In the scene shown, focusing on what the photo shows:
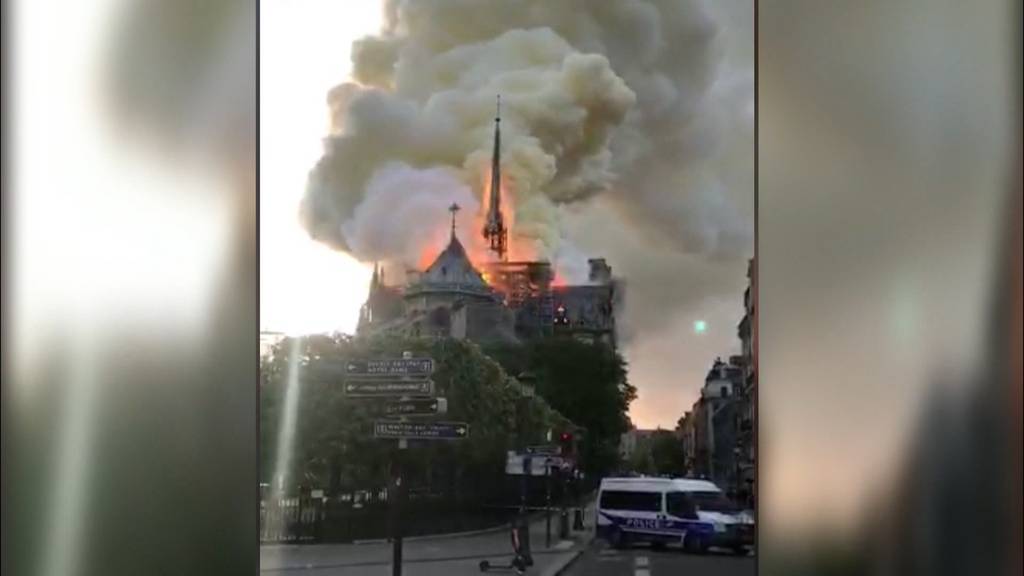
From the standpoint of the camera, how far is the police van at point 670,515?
4.61 ft

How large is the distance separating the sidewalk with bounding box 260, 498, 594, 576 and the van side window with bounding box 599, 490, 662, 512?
0.11 feet

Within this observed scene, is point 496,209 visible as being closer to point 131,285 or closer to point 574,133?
point 574,133

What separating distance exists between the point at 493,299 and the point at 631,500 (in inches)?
15.2

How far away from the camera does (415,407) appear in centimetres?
146

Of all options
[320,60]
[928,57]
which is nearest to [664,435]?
[928,57]

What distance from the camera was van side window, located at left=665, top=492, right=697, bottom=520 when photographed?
141 centimetres

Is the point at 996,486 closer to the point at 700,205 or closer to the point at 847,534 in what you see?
the point at 847,534

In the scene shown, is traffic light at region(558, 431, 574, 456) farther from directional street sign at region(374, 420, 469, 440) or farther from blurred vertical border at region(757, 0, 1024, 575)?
blurred vertical border at region(757, 0, 1024, 575)

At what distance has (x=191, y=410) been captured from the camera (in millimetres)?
1530

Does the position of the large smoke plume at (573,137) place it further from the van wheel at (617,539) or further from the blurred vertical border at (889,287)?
the van wheel at (617,539)

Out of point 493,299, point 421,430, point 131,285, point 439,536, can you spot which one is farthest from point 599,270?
point 131,285

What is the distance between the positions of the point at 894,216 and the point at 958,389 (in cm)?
28

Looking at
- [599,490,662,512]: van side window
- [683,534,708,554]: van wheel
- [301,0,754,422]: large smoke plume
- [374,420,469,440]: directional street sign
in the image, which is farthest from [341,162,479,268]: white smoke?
[683,534,708,554]: van wheel

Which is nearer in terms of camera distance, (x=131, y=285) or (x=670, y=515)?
(x=670, y=515)
